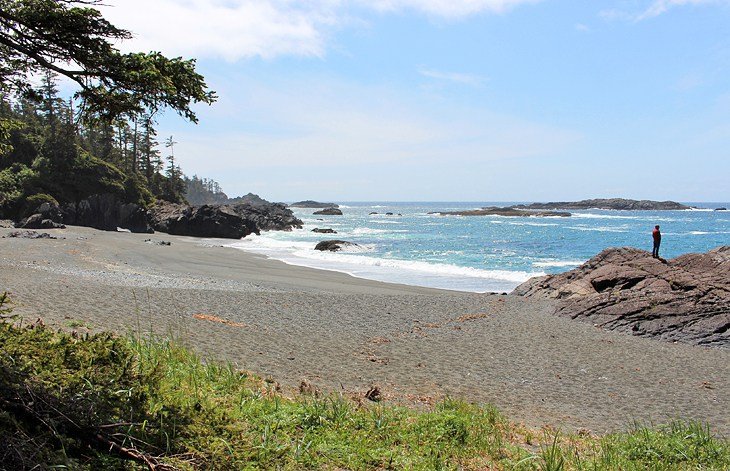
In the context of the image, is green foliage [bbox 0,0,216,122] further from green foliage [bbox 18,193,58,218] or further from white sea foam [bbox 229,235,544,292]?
green foliage [bbox 18,193,58,218]

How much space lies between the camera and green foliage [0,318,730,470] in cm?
426

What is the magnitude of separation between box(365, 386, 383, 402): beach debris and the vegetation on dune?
0.29 m

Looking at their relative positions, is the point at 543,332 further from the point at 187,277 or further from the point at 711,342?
the point at 187,277

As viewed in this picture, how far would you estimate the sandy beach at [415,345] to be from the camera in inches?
340

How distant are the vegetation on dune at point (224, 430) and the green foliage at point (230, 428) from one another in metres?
0.01

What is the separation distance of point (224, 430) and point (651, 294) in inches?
664

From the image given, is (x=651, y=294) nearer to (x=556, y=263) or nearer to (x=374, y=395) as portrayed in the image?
(x=374, y=395)

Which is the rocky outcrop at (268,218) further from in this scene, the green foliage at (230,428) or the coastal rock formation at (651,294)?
the green foliage at (230,428)

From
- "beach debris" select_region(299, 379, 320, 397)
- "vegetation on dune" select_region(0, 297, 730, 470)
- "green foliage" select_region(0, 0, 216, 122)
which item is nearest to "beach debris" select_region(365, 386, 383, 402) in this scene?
"vegetation on dune" select_region(0, 297, 730, 470)

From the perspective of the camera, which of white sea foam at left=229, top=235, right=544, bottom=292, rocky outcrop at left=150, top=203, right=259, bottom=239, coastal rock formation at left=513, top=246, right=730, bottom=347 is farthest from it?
rocky outcrop at left=150, top=203, right=259, bottom=239

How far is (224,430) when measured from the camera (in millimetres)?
4941

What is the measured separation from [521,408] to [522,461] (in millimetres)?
3540

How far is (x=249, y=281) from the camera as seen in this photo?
73.0ft

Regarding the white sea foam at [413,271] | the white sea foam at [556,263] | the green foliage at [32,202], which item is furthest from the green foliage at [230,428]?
the green foliage at [32,202]
